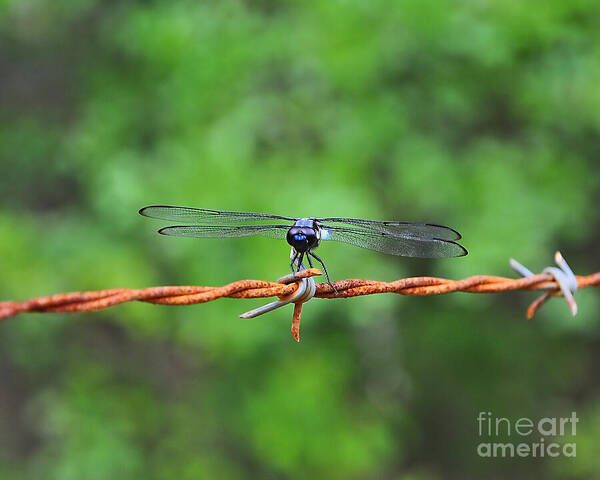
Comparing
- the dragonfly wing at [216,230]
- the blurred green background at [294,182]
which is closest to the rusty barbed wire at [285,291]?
the dragonfly wing at [216,230]

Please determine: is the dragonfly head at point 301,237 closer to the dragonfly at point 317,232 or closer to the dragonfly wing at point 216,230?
the dragonfly at point 317,232

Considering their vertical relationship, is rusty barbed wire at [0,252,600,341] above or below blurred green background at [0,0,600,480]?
below

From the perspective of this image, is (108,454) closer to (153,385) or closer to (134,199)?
(153,385)

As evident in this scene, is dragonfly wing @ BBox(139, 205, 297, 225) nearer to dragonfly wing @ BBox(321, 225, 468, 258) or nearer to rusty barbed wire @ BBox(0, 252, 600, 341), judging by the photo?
dragonfly wing @ BBox(321, 225, 468, 258)

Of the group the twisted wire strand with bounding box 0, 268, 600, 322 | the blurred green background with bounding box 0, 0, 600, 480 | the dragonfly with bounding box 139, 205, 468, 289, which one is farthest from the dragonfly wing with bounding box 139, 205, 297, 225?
the blurred green background with bounding box 0, 0, 600, 480

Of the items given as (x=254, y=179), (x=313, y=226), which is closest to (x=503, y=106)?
(x=254, y=179)
